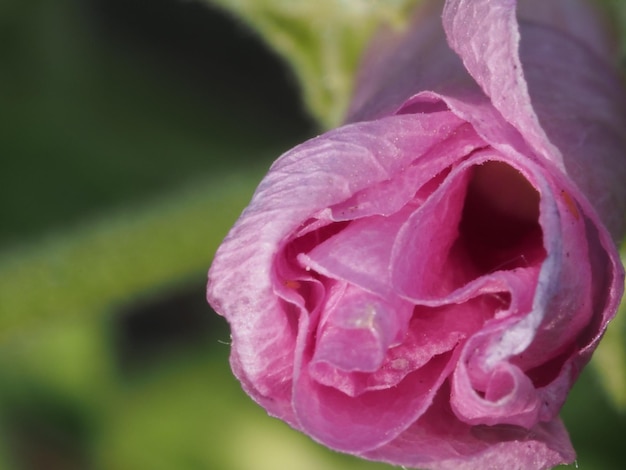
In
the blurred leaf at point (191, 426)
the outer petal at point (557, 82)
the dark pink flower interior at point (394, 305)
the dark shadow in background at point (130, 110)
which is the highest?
the outer petal at point (557, 82)

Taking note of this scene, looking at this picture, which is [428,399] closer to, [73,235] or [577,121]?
[577,121]

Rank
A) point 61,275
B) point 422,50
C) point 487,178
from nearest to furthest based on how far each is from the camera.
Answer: point 487,178, point 422,50, point 61,275

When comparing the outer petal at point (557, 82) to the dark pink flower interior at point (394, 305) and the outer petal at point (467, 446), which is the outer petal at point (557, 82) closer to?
the dark pink flower interior at point (394, 305)

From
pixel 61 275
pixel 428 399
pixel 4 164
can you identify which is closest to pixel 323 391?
pixel 428 399

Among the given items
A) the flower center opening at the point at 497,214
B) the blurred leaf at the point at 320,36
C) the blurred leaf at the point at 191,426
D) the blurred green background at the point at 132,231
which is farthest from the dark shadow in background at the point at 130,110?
the flower center opening at the point at 497,214

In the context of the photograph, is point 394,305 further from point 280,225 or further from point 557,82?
point 557,82

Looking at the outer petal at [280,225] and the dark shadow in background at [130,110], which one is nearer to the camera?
the outer petal at [280,225]

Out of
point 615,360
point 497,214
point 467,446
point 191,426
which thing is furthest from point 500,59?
point 191,426

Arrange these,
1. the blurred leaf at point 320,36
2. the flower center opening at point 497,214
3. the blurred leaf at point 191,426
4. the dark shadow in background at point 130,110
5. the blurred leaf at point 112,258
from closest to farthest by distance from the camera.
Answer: the flower center opening at point 497,214, the blurred leaf at point 320,36, the blurred leaf at point 112,258, the blurred leaf at point 191,426, the dark shadow in background at point 130,110
